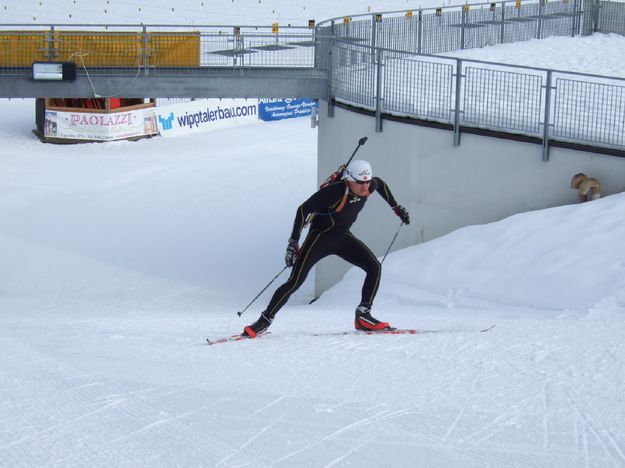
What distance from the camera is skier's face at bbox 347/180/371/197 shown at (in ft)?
28.8

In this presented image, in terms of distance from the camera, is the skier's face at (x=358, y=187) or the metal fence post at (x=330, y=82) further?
the metal fence post at (x=330, y=82)

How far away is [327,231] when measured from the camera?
896 centimetres

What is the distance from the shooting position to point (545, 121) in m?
14.1

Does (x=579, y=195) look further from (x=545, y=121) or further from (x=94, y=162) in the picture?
(x=94, y=162)

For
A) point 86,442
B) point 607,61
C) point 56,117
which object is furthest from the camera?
point 56,117

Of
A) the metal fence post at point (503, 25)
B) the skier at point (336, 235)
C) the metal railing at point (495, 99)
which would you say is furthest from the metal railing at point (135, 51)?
the skier at point (336, 235)

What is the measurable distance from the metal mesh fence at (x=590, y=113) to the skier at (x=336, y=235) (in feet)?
17.7

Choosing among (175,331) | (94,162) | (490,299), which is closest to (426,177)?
(490,299)

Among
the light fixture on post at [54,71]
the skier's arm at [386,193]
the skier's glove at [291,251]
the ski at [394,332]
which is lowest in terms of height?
the ski at [394,332]

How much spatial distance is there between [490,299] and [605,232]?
149cm

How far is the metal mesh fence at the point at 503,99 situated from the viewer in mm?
14430

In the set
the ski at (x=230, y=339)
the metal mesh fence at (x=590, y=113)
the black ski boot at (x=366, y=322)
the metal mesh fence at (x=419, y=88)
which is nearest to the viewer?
the ski at (x=230, y=339)

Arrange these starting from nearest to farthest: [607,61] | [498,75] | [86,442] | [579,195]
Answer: [86,442] < [579,195] < [498,75] < [607,61]

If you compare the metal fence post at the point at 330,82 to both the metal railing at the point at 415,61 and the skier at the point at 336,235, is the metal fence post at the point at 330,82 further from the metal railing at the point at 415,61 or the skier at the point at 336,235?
the skier at the point at 336,235
